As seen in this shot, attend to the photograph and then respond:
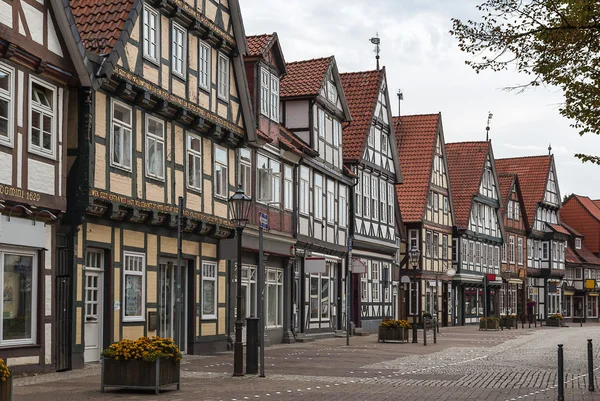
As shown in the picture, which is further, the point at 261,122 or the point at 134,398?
the point at 261,122

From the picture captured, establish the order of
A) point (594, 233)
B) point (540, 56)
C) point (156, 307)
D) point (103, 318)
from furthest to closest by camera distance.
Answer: point (594, 233)
point (156, 307)
point (103, 318)
point (540, 56)

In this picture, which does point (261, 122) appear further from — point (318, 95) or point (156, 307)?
point (156, 307)

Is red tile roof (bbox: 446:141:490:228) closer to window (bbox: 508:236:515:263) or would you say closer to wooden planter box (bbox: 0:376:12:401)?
window (bbox: 508:236:515:263)

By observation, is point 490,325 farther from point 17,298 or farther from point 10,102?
point 10,102

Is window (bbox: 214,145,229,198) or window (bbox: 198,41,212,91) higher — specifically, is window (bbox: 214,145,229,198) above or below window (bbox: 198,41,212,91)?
below

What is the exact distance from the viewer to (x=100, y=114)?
72.0ft

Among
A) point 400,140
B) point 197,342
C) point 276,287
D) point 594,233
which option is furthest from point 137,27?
point 594,233

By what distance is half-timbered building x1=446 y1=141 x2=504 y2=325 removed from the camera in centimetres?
6419

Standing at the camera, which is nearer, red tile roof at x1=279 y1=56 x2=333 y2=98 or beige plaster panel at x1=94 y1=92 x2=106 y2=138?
beige plaster panel at x1=94 y1=92 x2=106 y2=138

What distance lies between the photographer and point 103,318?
22547 mm

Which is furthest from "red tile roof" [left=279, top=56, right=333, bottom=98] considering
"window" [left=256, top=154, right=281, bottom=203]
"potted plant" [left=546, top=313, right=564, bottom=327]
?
"potted plant" [left=546, top=313, right=564, bottom=327]

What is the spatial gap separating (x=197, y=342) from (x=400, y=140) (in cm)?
3331

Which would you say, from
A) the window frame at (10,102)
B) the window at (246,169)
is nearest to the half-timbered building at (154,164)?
the window at (246,169)

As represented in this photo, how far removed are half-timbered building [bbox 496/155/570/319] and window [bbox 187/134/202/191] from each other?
56167 mm
